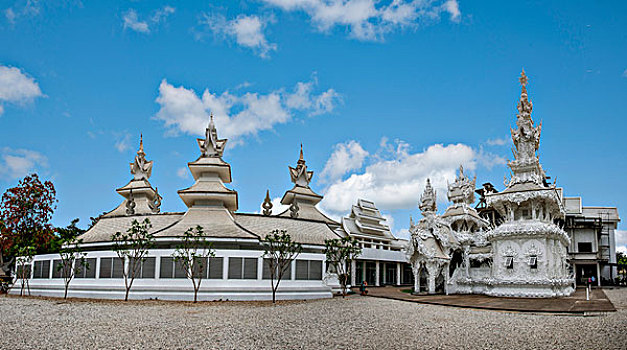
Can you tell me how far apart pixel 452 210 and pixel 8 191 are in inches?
1474

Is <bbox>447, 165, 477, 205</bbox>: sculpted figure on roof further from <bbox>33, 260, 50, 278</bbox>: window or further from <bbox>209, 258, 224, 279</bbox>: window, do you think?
<bbox>33, 260, 50, 278</bbox>: window

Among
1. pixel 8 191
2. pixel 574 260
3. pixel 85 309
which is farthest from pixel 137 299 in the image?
pixel 574 260

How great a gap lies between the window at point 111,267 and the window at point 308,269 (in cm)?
1082

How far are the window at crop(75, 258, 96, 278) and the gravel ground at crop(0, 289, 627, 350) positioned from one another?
812 cm

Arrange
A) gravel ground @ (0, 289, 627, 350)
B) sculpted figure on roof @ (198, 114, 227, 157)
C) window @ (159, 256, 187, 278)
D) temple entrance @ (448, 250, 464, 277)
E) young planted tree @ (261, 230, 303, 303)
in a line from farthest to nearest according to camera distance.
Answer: sculpted figure on roof @ (198, 114, 227, 157) < temple entrance @ (448, 250, 464, 277) < young planted tree @ (261, 230, 303, 303) < window @ (159, 256, 187, 278) < gravel ground @ (0, 289, 627, 350)

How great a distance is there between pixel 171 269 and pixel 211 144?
1279 cm

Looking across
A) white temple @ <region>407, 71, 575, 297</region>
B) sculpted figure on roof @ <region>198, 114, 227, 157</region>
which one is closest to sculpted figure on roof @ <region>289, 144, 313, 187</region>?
sculpted figure on roof @ <region>198, 114, 227, 157</region>

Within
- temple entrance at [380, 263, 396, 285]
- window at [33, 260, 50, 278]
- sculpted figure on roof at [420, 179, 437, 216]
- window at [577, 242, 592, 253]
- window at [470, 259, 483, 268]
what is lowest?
temple entrance at [380, 263, 396, 285]

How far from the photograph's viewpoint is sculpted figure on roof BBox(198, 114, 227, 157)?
38938 mm

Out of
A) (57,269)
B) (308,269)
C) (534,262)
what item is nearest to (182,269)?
(308,269)

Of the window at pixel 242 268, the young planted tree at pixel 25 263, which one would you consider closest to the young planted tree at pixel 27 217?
the young planted tree at pixel 25 263

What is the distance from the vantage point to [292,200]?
1864 inches

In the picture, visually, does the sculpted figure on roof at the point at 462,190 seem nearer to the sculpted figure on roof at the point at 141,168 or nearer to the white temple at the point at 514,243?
the white temple at the point at 514,243

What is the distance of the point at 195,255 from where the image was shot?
2831 centimetres
